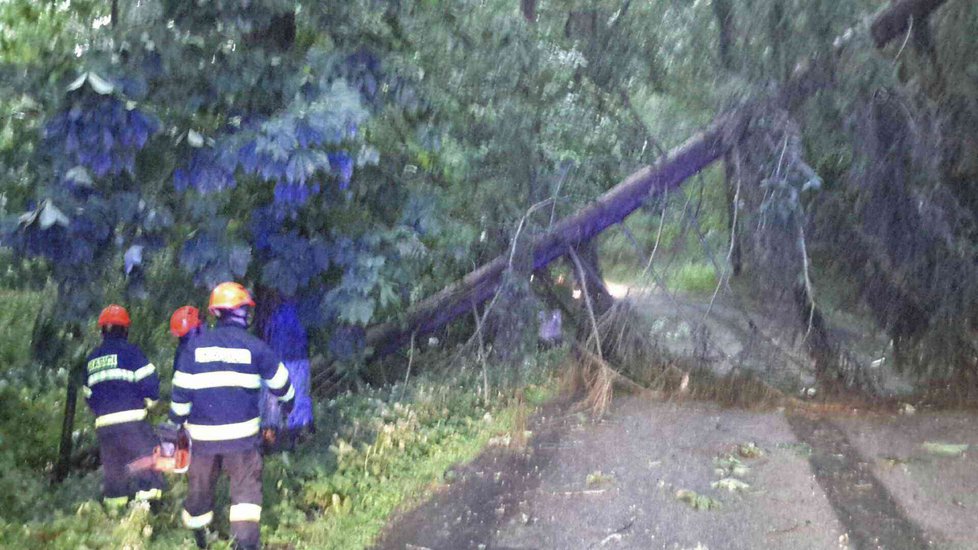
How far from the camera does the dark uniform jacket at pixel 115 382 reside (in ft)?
20.6

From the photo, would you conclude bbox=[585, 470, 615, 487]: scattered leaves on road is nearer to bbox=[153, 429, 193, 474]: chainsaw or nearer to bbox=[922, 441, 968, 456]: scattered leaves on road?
bbox=[922, 441, 968, 456]: scattered leaves on road

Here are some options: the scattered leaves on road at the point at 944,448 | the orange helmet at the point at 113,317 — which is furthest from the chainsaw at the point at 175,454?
the scattered leaves on road at the point at 944,448

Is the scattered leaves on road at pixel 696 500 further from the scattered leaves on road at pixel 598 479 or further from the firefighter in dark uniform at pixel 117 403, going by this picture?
the firefighter in dark uniform at pixel 117 403

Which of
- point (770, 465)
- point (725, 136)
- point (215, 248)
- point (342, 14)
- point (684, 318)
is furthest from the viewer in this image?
point (684, 318)

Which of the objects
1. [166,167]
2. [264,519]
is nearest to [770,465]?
[264,519]

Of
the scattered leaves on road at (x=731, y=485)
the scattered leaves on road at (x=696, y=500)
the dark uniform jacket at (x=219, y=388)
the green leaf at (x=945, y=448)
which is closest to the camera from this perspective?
the dark uniform jacket at (x=219, y=388)

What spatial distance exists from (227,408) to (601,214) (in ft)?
16.2

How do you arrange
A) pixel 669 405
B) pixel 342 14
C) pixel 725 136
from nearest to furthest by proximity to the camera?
1. pixel 342 14
2. pixel 725 136
3. pixel 669 405

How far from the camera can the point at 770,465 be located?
7555 mm

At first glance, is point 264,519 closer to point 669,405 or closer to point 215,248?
point 215,248

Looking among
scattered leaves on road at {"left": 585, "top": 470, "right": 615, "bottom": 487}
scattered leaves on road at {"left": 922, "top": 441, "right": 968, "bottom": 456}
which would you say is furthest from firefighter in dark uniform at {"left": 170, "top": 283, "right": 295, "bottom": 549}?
scattered leaves on road at {"left": 922, "top": 441, "right": 968, "bottom": 456}

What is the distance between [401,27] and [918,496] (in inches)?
206

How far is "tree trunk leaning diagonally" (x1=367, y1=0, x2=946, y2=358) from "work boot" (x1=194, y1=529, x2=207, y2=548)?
3603 millimetres

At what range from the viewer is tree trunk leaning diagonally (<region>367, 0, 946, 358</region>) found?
8.62m
